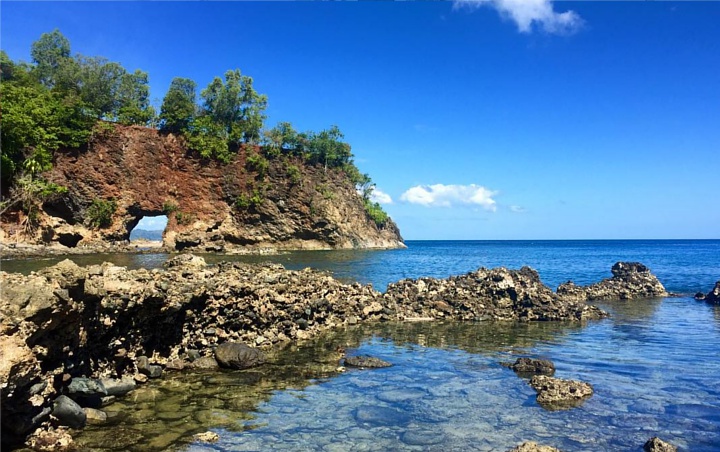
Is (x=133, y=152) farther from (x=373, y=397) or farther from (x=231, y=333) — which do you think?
(x=373, y=397)

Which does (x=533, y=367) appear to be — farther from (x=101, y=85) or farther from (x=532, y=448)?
(x=101, y=85)

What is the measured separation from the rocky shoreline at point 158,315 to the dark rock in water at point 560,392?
23.2ft

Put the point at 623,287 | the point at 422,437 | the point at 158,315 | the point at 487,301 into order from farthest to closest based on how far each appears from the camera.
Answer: the point at 623,287
the point at 487,301
the point at 158,315
the point at 422,437

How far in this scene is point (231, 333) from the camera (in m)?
13.4

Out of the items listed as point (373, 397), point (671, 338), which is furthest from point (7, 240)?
point (671, 338)

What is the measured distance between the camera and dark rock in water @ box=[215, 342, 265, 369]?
11.2m

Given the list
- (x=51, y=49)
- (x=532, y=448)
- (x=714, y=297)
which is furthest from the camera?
(x=51, y=49)

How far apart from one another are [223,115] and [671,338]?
2806 inches

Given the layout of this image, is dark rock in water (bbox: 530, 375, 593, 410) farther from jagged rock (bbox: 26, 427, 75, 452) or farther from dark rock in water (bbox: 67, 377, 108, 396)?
dark rock in water (bbox: 67, 377, 108, 396)

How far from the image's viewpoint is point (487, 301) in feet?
69.5

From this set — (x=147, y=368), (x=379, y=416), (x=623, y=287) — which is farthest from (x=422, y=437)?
(x=623, y=287)

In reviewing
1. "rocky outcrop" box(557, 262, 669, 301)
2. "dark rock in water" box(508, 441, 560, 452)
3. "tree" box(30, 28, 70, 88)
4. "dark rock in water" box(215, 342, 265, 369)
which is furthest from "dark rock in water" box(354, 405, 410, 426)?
"tree" box(30, 28, 70, 88)

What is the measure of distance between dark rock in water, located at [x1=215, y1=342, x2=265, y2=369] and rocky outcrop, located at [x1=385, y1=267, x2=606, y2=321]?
370 inches

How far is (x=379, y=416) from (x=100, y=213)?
59327mm
